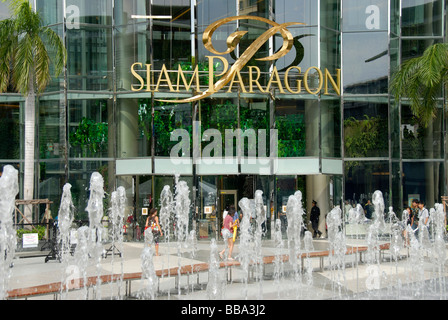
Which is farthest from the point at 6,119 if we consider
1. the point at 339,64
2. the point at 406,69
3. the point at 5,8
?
the point at 406,69

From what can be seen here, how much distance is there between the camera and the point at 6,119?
2628 centimetres

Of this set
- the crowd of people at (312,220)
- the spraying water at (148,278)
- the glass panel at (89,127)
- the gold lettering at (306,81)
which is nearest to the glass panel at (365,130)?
the gold lettering at (306,81)

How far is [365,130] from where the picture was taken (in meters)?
25.2

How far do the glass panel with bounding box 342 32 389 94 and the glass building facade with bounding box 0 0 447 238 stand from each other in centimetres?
4

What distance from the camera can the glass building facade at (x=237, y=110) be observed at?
24.2 meters

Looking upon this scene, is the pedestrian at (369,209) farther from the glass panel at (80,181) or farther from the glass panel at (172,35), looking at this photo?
the glass panel at (80,181)

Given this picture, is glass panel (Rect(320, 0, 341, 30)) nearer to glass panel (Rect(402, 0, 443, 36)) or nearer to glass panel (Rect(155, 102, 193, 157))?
glass panel (Rect(402, 0, 443, 36))

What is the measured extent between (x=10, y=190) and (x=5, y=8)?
56.5 feet

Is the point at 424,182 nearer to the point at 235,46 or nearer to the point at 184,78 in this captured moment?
the point at 235,46

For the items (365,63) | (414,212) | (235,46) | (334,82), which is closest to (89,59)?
(235,46)

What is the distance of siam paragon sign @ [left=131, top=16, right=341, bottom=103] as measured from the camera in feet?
78.8

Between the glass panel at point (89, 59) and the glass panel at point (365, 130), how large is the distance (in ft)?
33.1

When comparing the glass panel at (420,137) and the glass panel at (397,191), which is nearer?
the glass panel at (397,191)

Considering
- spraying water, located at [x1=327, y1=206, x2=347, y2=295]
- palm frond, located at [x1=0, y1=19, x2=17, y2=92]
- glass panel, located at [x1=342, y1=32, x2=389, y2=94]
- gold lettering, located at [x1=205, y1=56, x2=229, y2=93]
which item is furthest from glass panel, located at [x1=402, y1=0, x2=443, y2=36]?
palm frond, located at [x1=0, y1=19, x2=17, y2=92]
